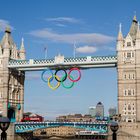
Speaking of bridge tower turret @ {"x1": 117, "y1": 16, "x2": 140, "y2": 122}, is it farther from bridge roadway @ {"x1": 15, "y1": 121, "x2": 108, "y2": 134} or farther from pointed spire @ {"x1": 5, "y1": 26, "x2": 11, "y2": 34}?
pointed spire @ {"x1": 5, "y1": 26, "x2": 11, "y2": 34}

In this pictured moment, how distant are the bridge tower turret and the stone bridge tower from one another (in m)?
27.1

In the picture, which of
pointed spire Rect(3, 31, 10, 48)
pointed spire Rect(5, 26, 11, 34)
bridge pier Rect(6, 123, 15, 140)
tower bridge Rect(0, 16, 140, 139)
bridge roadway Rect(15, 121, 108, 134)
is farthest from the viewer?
pointed spire Rect(5, 26, 11, 34)

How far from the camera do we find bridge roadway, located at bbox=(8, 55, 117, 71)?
7938cm

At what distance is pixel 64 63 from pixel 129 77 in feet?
47.0

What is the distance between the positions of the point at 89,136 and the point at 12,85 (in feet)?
292

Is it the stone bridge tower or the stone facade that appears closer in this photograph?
the stone facade

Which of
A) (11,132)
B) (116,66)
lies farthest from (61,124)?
(116,66)

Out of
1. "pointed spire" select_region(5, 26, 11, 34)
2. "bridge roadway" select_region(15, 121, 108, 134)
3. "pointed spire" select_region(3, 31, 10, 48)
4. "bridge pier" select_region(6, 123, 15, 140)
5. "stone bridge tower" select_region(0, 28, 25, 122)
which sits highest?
"pointed spire" select_region(5, 26, 11, 34)

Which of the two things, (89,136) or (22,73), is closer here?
(22,73)

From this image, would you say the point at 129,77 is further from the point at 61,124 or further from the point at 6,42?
the point at 6,42

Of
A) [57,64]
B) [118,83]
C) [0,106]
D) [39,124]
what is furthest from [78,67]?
[0,106]

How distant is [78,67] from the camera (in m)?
81.9

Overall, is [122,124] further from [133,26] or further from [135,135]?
[133,26]

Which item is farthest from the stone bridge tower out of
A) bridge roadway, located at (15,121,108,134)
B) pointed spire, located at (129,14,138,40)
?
pointed spire, located at (129,14,138,40)
